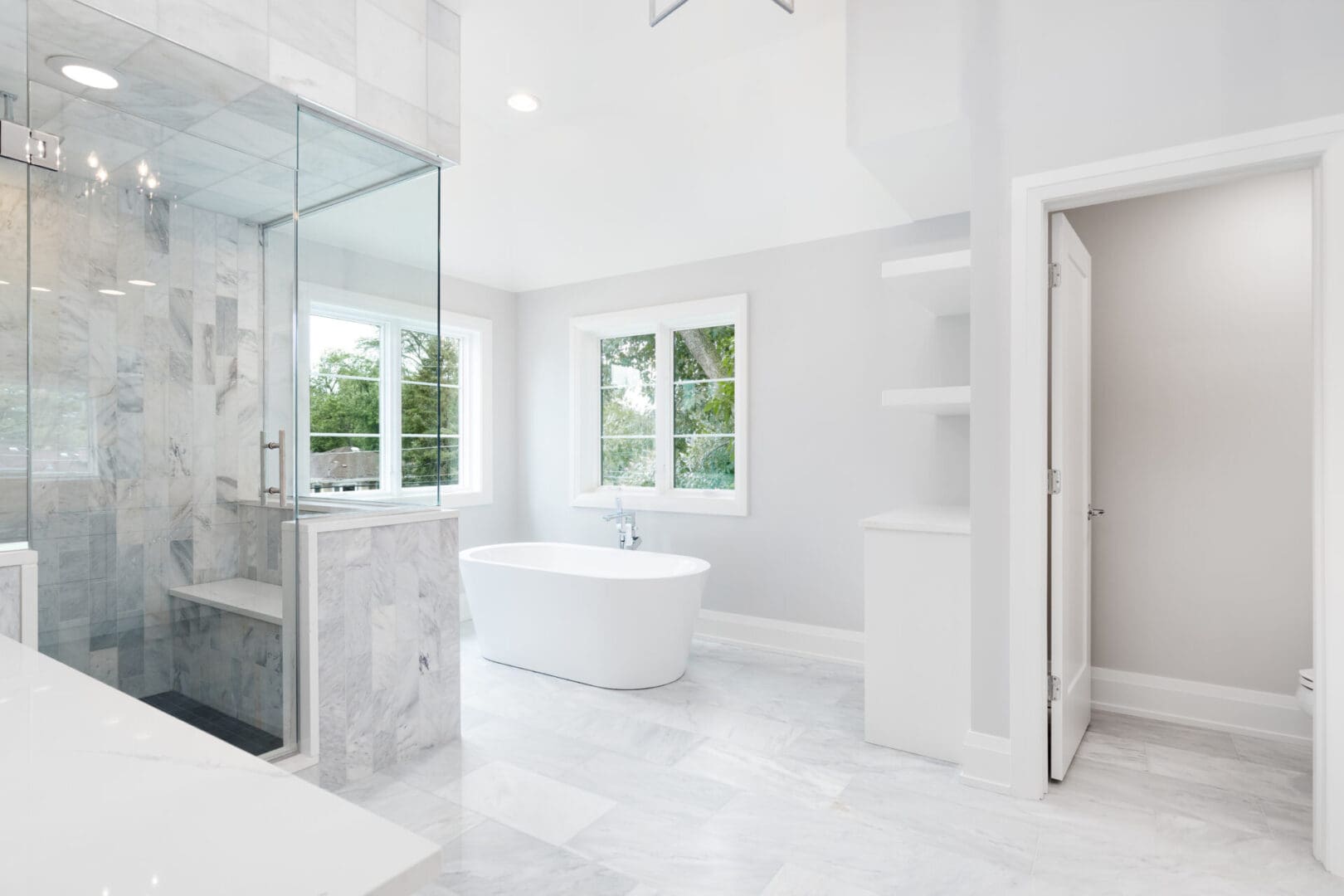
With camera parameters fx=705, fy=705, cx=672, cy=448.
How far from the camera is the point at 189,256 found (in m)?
2.30

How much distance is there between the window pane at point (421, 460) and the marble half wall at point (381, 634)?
0.41 feet

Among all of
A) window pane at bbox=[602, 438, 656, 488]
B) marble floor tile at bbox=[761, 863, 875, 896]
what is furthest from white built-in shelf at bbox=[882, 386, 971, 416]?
window pane at bbox=[602, 438, 656, 488]

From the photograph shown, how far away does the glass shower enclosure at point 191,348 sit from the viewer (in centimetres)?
188

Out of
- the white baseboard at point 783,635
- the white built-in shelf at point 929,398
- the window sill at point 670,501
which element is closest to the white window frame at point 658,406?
the window sill at point 670,501

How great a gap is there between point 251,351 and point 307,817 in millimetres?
2279

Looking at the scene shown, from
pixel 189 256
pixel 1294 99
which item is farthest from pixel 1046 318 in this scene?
pixel 189 256

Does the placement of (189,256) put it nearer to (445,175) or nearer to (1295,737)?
(445,175)

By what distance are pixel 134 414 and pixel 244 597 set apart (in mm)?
675

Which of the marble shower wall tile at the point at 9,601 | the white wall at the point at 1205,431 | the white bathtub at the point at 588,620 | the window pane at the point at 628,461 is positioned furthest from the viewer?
the window pane at the point at 628,461

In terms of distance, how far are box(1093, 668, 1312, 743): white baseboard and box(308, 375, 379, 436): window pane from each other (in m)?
3.34

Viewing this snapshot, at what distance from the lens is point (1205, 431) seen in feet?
A: 10.0

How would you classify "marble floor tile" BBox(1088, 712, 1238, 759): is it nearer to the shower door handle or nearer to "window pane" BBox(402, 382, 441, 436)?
"window pane" BBox(402, 382, 441, 436)

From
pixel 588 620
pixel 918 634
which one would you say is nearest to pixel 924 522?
pixel 918 634

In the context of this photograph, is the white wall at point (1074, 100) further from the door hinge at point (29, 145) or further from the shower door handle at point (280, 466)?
the door hinge at point (29, 145)
